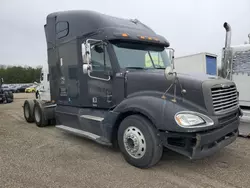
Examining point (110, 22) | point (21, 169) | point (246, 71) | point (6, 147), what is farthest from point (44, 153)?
point (246, 71)

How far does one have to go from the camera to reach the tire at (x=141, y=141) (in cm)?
376

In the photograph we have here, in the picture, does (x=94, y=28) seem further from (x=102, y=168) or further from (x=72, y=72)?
(x=102, y=168)

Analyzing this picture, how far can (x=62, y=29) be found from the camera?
615cm

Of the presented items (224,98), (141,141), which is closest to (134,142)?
(141,141)

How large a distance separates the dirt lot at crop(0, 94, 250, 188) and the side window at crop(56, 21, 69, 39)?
2.90 metres

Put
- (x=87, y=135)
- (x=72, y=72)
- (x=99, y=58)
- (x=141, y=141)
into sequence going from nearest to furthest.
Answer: (x=141, y=141), (x=99, y=58), (x=87, y=135), (x=72, y=72)

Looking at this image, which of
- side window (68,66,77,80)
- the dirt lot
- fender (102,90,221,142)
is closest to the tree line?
side window (68,66,77,80)

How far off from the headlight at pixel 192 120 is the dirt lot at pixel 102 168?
908mm

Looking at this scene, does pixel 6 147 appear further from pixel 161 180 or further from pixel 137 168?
pixel 161 180

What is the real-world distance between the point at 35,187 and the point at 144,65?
3.05m

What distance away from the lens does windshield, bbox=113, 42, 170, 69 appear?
4.66m

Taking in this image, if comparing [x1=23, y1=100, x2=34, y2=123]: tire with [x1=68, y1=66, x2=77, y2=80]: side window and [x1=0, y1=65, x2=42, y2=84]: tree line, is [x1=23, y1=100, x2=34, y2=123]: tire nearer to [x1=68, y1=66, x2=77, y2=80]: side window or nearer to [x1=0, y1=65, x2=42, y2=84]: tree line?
[x1=68, y1=66, x2=77, y2=80]: side window

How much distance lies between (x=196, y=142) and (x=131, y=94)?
1.54m

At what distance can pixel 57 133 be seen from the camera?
6828 millimetres
